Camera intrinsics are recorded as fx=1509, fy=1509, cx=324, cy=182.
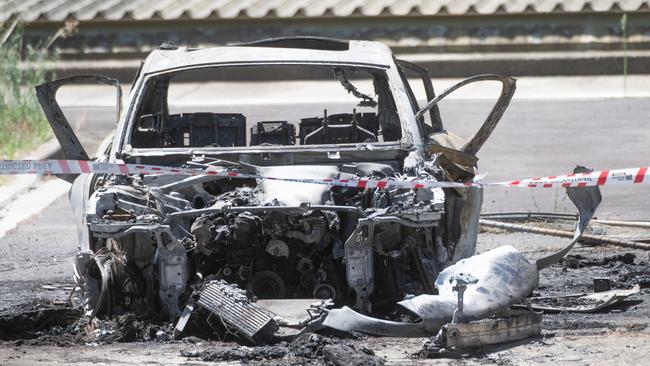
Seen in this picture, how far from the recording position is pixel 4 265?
11297 millimetres

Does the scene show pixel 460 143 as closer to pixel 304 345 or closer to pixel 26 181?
pixel 304 345

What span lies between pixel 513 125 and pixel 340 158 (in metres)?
8.75

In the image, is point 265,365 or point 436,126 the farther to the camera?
point 436,126

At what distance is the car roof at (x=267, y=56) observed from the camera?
10000 mm

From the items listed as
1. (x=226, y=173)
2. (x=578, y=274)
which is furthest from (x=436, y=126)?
(x=226, y=173)

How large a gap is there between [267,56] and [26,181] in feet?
18.8

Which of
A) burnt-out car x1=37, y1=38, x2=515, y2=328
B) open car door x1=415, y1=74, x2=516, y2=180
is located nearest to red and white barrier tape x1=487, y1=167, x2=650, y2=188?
open car door x1=415, y1=74, x2=516, y2=180

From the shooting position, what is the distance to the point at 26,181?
1516 cm

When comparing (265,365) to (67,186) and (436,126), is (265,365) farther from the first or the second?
(67,186)

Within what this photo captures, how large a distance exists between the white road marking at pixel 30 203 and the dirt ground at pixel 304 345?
13.6 feet

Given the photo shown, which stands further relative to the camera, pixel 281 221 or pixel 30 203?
pixel 30 203

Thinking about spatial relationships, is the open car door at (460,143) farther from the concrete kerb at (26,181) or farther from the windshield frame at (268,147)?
the concrete kerb at (26,181)

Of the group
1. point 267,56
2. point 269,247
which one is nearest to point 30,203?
point 267,56

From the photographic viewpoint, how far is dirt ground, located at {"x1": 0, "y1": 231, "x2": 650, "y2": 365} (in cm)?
740
